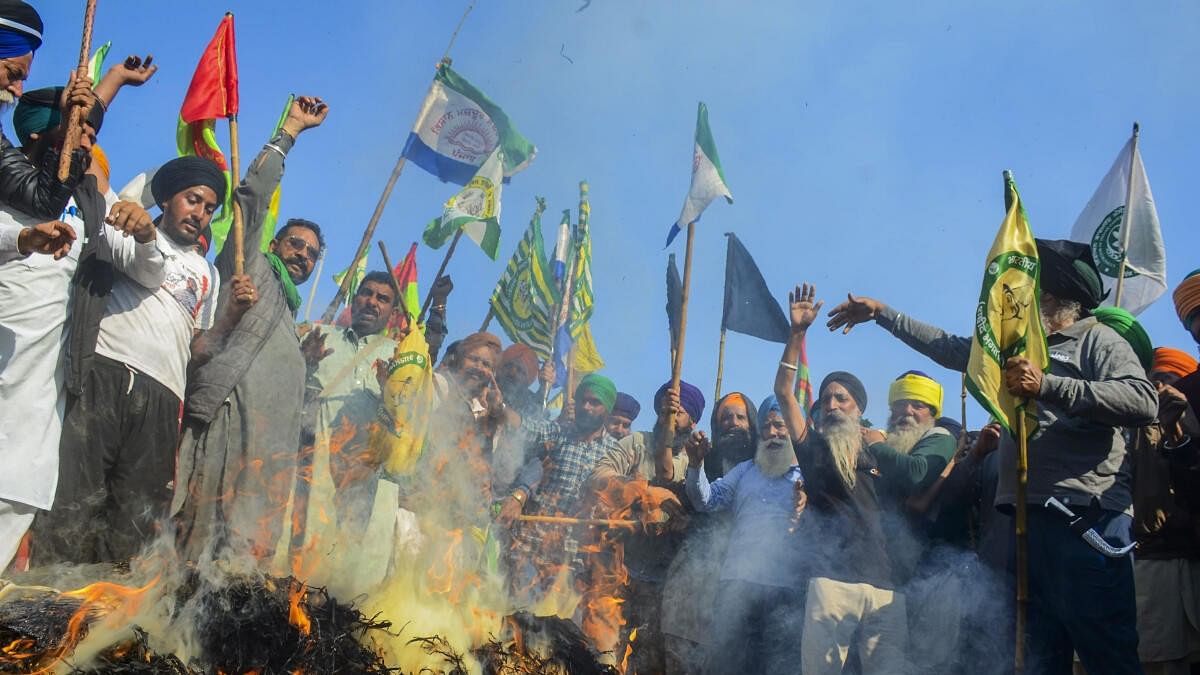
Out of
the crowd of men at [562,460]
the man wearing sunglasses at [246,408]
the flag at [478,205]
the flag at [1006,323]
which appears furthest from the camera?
the flag at [478,205]

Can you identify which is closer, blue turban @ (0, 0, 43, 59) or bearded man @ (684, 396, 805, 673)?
blue turban @ (0, 0, 43, 59)

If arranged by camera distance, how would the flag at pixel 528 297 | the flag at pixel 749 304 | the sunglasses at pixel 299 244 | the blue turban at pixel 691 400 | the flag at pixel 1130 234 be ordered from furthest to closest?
the flag at pixel 528 297 < the flag at pixel 749 304 < the blue turban at pixel 691 400 < the flag at pixel 1130 234 < the sunglasses at pixel 299 244

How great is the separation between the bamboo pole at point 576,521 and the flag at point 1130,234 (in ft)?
13.2

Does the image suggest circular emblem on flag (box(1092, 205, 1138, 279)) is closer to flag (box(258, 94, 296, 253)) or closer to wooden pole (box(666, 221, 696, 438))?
→ wooden pole (box(666, 221, 696, 438))

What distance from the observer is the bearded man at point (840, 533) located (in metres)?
5.42

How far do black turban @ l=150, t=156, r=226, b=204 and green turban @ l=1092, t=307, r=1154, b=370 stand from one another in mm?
4700

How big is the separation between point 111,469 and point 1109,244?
23.7 feet

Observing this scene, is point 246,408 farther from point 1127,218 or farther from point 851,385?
point 1127,218

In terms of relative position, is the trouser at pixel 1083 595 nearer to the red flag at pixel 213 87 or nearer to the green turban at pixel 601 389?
the green turban at pixel 601 389

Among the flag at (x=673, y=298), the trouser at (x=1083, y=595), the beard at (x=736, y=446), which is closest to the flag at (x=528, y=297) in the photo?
the flag at (x=673, y=298)

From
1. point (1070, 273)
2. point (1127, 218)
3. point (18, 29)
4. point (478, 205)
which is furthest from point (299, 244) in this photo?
point (1127, 218)

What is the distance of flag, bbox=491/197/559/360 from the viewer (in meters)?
Result: 11.0

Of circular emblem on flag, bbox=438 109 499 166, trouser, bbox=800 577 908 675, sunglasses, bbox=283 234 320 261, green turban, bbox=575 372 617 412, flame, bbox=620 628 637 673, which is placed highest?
circular emblem on flag, bbox=438 109 499 166

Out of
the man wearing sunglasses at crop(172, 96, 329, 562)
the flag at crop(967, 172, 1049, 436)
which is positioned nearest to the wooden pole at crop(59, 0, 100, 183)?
the man wearing sunglasses at crop(172, 96, 329, 562)
